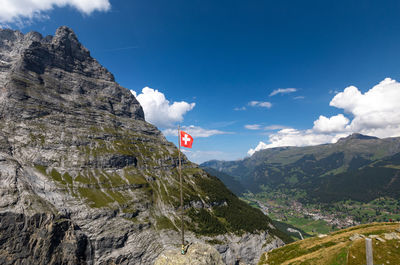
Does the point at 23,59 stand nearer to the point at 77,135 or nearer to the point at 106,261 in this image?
the point at 77,135

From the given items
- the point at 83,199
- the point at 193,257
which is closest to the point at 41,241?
the point at 83,199

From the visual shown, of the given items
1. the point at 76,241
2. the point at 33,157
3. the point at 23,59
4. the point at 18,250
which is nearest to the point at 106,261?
the point at 76,241

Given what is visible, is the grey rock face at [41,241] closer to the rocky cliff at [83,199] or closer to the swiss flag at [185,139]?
the rocky cliff at [83,199]


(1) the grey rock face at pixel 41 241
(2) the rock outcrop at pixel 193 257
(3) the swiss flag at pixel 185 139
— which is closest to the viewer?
(2) the rock outcrop at pixel 193 257

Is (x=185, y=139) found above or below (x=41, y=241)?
above

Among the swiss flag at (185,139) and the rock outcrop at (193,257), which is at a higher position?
the swiss flag at (185,139)

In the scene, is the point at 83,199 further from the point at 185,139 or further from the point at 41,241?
the point at 185,139

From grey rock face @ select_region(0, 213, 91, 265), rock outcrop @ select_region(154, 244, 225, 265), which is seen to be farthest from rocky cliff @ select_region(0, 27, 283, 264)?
rock outcrop @ select_region(154, 244, 225, 265)

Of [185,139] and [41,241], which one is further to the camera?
[41,241]

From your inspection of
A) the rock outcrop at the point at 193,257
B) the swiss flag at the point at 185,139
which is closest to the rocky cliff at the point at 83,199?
the rock outcrop at the point at 193,257
